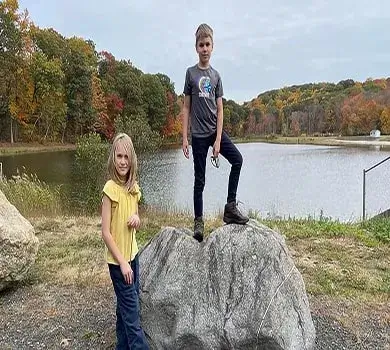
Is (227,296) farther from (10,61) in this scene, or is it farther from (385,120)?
(385,120)

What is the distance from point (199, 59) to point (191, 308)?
91.0 inches

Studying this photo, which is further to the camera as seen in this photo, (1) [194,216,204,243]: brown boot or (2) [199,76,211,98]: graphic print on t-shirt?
(1) [194,216,204,243]: brown boot

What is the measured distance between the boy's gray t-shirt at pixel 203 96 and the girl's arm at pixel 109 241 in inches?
52.7

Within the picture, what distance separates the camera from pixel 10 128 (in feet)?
141

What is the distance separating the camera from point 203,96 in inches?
174

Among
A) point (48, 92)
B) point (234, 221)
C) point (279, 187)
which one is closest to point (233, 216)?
point (234, 221)

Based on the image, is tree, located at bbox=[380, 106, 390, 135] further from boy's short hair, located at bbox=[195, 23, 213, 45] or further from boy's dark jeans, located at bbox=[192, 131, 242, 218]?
boy's short hair, located at bbox=[195, 23, 213, 45]

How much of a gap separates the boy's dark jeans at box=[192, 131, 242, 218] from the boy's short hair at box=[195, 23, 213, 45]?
0.92 m

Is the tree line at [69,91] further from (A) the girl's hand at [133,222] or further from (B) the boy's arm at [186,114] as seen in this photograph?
(A) the girl's hand at [133,222]

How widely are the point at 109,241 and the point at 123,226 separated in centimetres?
17

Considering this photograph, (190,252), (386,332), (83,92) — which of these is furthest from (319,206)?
(83,92)

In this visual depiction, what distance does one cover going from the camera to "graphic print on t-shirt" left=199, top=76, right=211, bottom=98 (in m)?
4.39

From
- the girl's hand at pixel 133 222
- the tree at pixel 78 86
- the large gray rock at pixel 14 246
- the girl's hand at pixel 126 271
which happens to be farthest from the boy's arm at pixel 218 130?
the tree at pixel 78 86

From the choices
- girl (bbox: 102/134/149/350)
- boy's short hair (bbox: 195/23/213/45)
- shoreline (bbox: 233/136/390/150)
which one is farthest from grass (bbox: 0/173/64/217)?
shoreline (bbox: 233/136/390/150)
